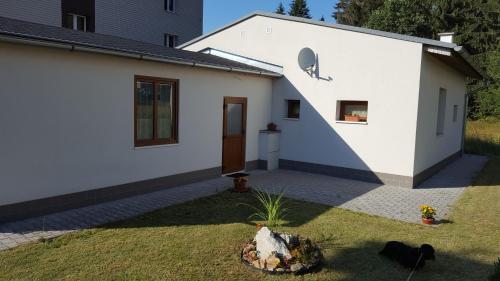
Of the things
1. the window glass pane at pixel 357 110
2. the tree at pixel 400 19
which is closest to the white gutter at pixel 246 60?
the window glass pane at pixel 357 110

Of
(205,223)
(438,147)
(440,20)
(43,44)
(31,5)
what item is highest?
(440,20)

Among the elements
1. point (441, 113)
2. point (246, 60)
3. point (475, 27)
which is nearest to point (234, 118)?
point (246, 60)

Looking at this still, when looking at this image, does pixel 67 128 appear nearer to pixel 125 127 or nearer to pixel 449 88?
pixel 125 127

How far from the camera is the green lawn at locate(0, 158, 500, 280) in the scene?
4887 millimetres

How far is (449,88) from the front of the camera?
14.3 meters

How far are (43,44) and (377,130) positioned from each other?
327 inches

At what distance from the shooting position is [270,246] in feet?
16.9

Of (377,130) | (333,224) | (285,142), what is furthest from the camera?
(285,142)

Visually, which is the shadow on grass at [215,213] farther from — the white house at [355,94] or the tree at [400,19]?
the tree at [400,19]

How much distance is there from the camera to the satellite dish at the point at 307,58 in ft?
39.0

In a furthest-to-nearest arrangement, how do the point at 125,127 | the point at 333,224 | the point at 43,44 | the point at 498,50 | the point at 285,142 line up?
the point at 498,50 → the point at 285,142 → the point at 125,127 → the point at 333,224 → the point at 43,44

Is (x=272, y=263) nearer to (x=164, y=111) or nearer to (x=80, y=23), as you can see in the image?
(x=164, y=111)

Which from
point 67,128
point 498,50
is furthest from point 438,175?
Answer: point 498,50

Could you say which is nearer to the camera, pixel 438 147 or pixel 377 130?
pixel 377 130
